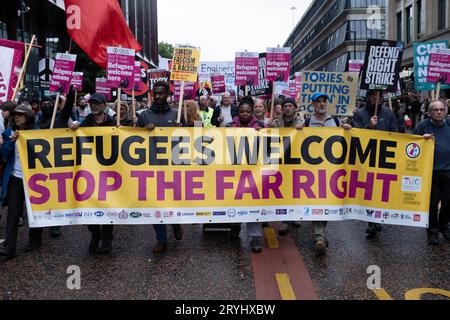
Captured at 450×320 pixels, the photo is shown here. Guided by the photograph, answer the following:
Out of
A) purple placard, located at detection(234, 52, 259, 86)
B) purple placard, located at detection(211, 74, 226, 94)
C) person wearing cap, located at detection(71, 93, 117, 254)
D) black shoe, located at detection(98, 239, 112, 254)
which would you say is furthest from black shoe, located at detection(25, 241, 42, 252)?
purple placard, located at detection(211, 74, 226, 94)

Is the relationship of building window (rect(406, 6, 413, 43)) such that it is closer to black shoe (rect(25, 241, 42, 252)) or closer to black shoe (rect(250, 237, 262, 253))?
black shoe (rect(250, 237, 262, 253))

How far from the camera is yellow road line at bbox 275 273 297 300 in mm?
4676

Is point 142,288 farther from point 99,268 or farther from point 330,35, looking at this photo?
point 330,35

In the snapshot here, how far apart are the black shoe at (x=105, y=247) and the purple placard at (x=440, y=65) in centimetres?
599

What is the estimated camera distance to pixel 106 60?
8.41m

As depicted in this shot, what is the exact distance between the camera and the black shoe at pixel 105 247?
20.1 feet

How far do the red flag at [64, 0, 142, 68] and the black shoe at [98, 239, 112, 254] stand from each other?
11.0 feet

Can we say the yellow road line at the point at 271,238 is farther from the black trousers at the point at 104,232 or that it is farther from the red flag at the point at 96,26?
the red flag at the point at 96,26

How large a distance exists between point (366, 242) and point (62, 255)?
3794 millimetres

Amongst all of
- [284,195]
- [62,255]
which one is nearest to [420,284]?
[284,195]

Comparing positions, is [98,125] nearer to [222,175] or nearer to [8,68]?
[222,175]

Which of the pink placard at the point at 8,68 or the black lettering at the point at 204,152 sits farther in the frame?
the pink placard at the point at 8,68

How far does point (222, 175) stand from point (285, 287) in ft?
5.60

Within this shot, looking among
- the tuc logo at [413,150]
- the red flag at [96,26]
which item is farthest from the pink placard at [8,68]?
the tuc logo at [413,150]
